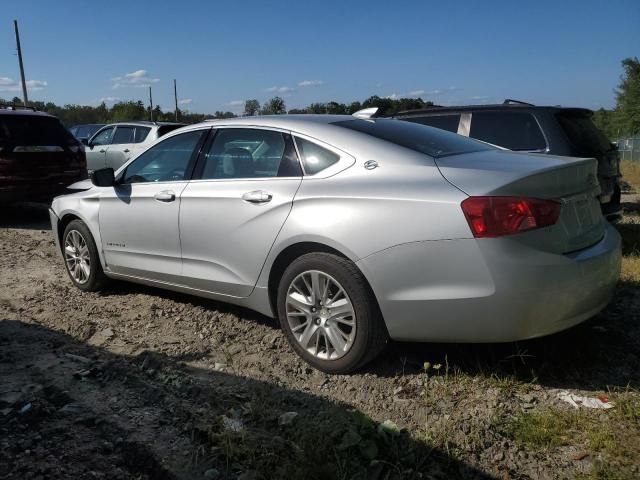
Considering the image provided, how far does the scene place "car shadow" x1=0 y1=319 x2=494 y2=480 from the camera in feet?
8.56

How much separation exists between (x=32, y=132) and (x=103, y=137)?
5.75 m

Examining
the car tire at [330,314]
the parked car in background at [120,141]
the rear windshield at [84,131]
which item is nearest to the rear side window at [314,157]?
the car tire at [330,314]

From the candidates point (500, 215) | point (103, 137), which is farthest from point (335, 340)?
point (103, 137)

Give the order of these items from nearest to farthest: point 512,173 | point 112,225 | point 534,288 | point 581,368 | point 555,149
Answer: point 534,288
point 512,173
point 581,368
point 112,225
point 555,149

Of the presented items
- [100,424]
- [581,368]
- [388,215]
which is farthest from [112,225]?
[581,368]

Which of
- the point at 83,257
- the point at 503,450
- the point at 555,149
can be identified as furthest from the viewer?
the point at 555,149

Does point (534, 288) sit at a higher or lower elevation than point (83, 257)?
higher

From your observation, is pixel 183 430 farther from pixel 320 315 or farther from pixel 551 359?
pixel 551 359

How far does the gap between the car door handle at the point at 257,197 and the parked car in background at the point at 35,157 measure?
6.39 m

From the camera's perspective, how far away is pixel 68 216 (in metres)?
5.60

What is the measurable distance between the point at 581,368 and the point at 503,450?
3.53 ft

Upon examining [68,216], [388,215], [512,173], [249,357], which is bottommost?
[249,357]

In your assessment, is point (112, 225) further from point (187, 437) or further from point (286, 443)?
point (286, 443)

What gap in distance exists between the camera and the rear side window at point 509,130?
639 cm
